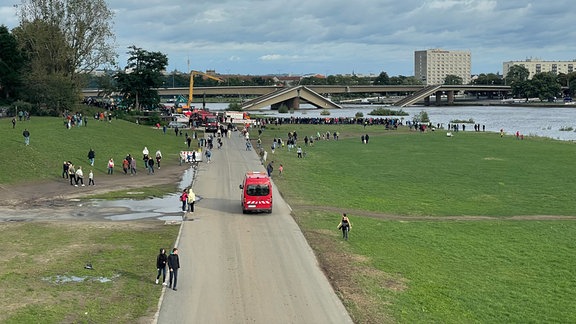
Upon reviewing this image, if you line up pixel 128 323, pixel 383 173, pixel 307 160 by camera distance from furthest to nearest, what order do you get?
pixel 307 160 < pixel 383 173 < pixel 128 323

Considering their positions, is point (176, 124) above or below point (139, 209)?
above

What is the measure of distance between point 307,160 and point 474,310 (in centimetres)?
4184

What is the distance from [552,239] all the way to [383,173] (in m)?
23.0

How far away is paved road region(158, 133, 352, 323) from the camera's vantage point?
59.2 ft

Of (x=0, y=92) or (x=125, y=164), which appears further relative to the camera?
(x=0, y=92)

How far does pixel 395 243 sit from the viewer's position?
27.7 metres

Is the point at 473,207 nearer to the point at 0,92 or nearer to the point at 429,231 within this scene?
the point at 429,231

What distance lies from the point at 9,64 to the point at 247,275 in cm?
8149

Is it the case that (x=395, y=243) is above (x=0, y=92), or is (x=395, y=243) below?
below

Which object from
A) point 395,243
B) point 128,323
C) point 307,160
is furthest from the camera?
point 307,160

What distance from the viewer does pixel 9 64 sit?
90875 millimetres

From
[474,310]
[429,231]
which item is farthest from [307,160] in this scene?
[474,310]

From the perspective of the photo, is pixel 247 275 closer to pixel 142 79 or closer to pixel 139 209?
pixel 139 209

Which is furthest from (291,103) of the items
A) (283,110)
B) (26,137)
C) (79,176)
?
(79,176)
